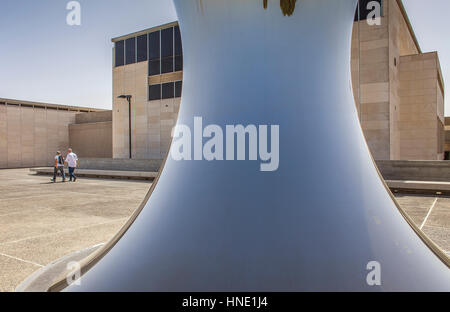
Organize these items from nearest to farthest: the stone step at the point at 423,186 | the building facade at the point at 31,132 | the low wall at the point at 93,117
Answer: the stone step at the point at 423,186
the building facade at the point at 31,132
the low wall at the point at 93,117

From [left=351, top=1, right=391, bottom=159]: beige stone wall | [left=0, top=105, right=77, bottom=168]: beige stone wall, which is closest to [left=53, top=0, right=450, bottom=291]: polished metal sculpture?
[left=351, top=1, right=391, bottom=159]: beige stone wall

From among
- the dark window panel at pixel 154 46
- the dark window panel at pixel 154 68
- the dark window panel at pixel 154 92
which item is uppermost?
the dark window panel at pixel 154 46

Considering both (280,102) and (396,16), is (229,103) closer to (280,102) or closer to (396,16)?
(280,102)

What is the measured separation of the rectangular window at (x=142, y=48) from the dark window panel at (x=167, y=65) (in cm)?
204

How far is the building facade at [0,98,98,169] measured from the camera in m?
33.6

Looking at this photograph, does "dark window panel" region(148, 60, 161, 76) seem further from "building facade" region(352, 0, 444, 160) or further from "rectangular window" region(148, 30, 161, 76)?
"building facade" region(352, 0, 444, 160)

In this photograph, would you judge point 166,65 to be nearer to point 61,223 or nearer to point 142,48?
point 142,48

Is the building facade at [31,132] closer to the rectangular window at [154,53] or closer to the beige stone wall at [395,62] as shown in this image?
the rectangular window at [154,53]

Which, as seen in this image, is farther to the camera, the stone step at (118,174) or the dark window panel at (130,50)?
the dark window panel at (130,50)

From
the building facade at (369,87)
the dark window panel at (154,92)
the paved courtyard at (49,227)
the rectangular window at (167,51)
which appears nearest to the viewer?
the paved courtyard at (49,227)

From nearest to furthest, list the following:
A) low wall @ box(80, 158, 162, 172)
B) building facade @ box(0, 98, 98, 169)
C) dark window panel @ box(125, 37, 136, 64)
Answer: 1. low wall @ box(80, 158, 162, 172)
2. dark window panel @ box(125, 37, 136, 64)
3. building facade @ box(0, 98, 98, 169)

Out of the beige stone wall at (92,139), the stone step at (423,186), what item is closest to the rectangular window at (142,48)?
the beige stone wall at (92,139)

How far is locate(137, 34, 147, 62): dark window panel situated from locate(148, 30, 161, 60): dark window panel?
1.51ft

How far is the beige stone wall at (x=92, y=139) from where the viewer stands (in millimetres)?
35750
